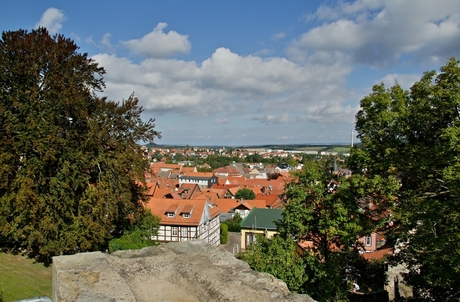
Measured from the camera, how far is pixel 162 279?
6.21m

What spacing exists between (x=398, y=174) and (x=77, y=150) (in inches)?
504

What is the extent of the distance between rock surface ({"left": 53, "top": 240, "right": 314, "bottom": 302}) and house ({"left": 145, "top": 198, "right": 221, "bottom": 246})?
2066 centimetres

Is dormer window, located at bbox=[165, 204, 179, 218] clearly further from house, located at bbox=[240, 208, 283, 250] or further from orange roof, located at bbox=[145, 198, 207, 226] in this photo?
house, located at bbox=[240, 208, 283, 250]

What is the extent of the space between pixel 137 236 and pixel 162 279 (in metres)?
14.7

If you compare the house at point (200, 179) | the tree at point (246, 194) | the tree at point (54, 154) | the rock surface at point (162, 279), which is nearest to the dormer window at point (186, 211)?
the tree at point (54, 154)

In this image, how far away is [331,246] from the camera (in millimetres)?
14164

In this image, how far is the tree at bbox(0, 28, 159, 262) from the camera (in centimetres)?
1367

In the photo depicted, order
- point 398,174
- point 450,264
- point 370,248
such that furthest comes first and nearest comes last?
point 370,248, point 398,174, point 450,264

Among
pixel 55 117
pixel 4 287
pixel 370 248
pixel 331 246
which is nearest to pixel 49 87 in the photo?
pixel 55 117

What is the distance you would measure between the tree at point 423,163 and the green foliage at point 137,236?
41.5 feet

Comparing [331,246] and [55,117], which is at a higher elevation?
[55,117]

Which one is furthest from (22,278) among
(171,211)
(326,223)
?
(171,211)

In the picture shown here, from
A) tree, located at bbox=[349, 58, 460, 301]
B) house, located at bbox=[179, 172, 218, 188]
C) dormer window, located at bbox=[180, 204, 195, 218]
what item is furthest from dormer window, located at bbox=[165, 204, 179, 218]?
house, located at bbox=[179, 172, 218, 188]

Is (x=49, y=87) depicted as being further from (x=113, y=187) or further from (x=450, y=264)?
(x=450, y=264)
